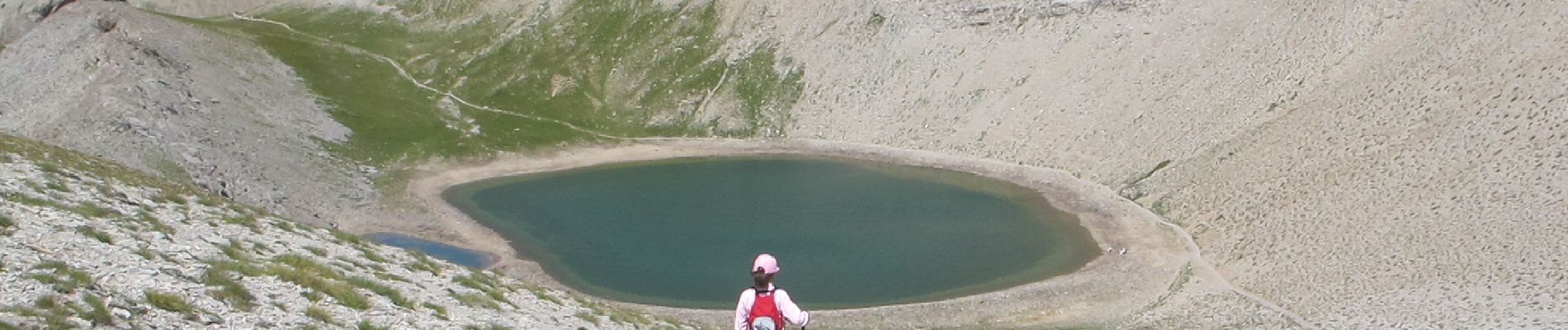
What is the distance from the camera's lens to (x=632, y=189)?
64.8 metres

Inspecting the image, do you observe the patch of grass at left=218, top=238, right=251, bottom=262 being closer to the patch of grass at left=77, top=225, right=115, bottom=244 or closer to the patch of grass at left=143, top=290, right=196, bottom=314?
the patch of grass at left=77, top=225, right=115, bottom=244

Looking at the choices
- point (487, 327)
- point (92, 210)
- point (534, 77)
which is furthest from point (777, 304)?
point (534, 77)

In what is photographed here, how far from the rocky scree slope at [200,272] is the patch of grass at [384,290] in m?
0.03

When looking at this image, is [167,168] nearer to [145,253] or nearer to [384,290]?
[145,253]

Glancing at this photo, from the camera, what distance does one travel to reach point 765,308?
15797 mm

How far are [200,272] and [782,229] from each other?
116 feet

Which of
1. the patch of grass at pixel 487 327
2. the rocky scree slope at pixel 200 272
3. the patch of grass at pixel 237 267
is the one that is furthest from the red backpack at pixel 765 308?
the patch of grass at pixel 237 267

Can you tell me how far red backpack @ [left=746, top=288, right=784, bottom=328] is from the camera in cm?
1575

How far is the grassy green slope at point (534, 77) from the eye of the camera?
73.8m

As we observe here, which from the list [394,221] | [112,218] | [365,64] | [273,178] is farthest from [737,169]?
[112,218]

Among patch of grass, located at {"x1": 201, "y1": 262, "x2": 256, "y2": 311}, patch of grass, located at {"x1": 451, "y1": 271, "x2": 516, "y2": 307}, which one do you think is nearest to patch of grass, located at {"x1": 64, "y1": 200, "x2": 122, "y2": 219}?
patch of grass, located at {"x1": 201, "y1": 262, "x2": 256, "y2": 311}

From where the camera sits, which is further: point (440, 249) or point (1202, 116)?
point (1202, 116)

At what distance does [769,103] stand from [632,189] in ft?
41.6

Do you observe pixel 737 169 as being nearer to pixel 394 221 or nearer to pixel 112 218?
pixel 394 221
